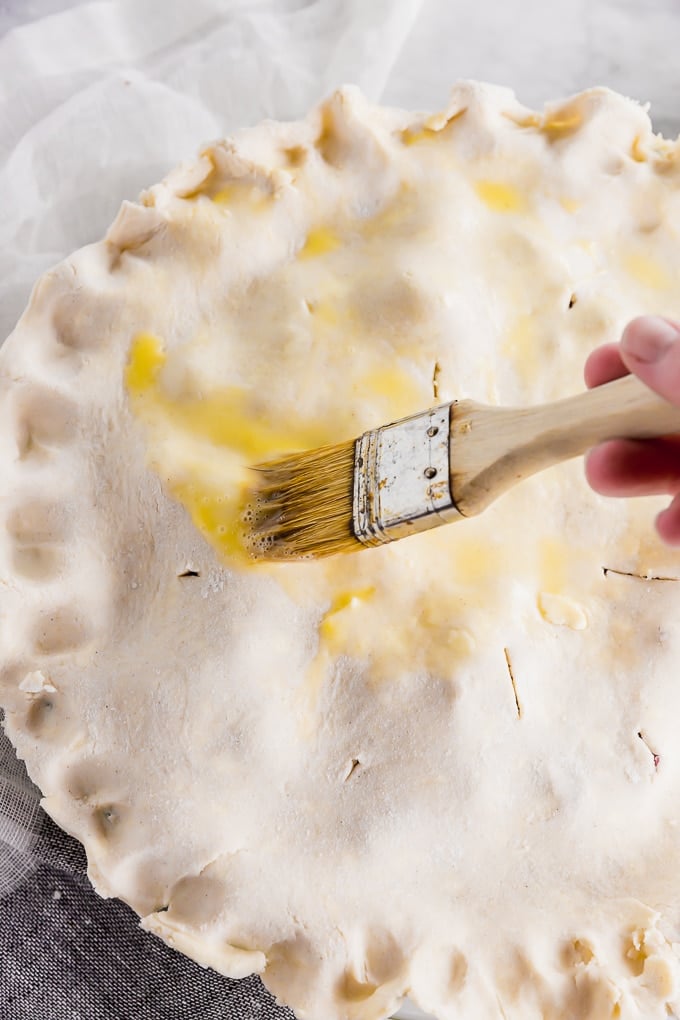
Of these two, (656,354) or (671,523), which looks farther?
(671,523)

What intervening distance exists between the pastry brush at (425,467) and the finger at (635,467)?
0.53ft

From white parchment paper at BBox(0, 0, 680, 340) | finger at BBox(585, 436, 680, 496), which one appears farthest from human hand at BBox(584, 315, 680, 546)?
white parchment paper at BBox(0, 0, 680, 340)

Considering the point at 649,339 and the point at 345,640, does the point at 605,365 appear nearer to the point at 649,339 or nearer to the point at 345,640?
the point at 649,339

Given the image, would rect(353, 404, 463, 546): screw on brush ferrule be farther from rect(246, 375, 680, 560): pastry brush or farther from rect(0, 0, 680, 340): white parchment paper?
rect(0, 0, 680, 340): white parchment paper

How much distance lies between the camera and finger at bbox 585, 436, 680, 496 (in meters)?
1.08

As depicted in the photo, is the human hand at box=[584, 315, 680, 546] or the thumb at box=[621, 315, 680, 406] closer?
the thumb at box=[621, 315, 680, 406]

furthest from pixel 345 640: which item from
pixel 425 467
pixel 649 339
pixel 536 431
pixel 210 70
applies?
pixel 210 70

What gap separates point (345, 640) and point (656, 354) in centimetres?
54

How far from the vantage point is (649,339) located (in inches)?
33.5

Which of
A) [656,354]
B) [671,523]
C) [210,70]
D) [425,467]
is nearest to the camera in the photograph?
[656,354]

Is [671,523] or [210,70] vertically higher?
[210,70]

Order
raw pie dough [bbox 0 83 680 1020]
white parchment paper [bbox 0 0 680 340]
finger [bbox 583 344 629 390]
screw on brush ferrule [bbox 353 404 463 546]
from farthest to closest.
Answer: white parchment paper [bbox 0 0 680 340] < raw pie dough [bbox 0 83 680 1020] < finger [bbox 583 344 629 390] < screw on brush ferrule [bbox 353 404 463 546]

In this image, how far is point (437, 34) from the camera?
1894 millimetres

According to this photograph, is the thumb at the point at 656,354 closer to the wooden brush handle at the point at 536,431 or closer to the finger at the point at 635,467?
the wooden brush handle at the point at 536,431
